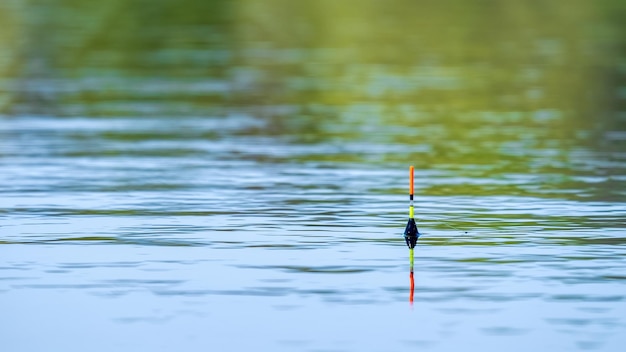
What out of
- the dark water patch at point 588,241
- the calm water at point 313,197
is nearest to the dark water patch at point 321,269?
the calm water at point 313,197

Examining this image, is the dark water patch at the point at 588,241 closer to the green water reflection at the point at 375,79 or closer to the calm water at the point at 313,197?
the calm water at the point at 313,197

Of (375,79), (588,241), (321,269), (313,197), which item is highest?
(375,79)

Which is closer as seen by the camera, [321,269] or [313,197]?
[321,269]

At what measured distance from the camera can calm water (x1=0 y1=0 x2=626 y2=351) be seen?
12.6 metres

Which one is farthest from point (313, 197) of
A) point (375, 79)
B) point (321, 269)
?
point (375, 79)

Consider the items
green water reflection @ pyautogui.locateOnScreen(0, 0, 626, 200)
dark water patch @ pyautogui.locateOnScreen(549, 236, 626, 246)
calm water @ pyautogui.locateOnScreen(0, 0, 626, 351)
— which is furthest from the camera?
green water reflection @ pyautogui.locateOnScreen(0, 0, 626, 200)

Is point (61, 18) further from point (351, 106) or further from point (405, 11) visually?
point (351, 106)

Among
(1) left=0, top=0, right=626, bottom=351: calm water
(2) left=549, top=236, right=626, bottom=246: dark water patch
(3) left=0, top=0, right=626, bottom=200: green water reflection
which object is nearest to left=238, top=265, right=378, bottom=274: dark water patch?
(1) left=0, top=0, right=626, bottom=351: calm water

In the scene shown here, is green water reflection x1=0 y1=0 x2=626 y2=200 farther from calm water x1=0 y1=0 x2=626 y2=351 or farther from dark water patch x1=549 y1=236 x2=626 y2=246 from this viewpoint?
dark water patch x1=549 y1=236 x2=626 y2=246

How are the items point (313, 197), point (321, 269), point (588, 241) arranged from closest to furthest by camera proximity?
point (321, 269) → point (588, 241) → point (313, 197)

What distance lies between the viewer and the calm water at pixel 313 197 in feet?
41.2

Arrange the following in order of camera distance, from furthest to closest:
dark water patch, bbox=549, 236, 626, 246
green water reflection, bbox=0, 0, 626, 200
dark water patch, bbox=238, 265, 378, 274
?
1. green water reflection, bbox=0, 0, 626, 200
2. dark water patch, bbox=549, 236, 626, 246
3. dark water patch, bbox=238, 265, 378, 274

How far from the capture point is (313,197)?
19.2 meters

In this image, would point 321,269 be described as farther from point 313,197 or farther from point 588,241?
point 313,197
